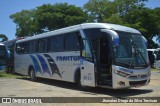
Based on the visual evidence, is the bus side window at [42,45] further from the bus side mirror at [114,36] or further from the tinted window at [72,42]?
the bus side mirror at [114,36]

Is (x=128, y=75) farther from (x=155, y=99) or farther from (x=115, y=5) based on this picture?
(x=115, y=5)

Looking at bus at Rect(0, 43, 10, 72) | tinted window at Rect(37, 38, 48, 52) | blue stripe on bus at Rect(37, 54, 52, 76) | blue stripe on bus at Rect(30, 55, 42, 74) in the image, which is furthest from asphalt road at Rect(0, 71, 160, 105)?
bus at Rect(0, 43, 10, 72)

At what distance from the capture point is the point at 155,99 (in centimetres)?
1120

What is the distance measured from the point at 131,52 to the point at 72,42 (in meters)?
3.54

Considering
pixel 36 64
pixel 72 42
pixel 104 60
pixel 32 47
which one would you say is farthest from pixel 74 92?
pixel 32 47

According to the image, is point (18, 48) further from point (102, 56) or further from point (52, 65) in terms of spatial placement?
point (102, 56)

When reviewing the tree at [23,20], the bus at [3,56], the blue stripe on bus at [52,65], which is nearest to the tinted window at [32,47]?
the blue stripe on bus at [52,65]

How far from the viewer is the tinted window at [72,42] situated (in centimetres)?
1480

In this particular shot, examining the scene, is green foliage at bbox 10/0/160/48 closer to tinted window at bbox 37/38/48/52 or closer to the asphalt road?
tinted window at bbox 37/38/48/52

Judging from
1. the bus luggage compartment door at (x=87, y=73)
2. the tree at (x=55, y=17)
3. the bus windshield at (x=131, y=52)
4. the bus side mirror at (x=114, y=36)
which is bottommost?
the bus luggage compartment door at (x=87, y=73)

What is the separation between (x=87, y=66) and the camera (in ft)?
45.0

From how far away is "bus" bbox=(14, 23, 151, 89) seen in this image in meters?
12.5

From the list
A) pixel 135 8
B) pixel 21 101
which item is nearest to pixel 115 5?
pixel 135 8

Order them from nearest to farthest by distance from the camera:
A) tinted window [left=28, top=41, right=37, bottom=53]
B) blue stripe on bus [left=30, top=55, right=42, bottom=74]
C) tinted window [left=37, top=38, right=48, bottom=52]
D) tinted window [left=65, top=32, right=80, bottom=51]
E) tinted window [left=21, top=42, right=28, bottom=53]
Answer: tinted window [left=65, top=32, right=80, bottom=51] < tinted window [left=37, top=38, right=48, bottom=52] < blue stripe on bus [left=30, top=55, right=42, bottom=74] < tinted window [left=28, top=41, right=37, bottom=53] < tinted window [left=21, top=42, right=28, bottom=53]
